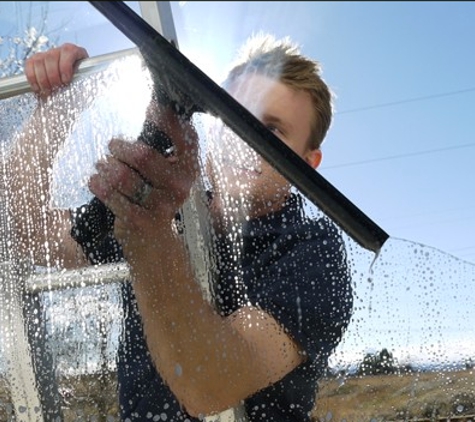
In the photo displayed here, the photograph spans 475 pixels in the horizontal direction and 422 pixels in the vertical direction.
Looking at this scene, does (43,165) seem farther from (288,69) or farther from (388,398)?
(388,398)

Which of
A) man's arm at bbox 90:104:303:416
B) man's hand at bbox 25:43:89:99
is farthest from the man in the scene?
man's hand at bbox 25:43:89:99

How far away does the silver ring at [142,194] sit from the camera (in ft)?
2.91

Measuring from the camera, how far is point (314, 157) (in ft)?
3.18

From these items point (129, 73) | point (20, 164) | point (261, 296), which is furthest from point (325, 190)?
point (20, 164)

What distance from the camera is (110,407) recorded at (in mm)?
932

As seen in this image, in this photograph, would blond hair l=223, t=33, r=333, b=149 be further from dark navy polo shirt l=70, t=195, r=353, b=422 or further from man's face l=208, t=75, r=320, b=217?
dark navy polo shirt l=70, t=195, r=353, b=422

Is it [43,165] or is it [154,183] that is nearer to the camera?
[154,183]

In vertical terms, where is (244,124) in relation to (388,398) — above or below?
above

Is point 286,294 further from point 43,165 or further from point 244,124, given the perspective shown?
point 43,165

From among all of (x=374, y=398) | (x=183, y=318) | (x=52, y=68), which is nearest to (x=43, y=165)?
(x=52, y=68)

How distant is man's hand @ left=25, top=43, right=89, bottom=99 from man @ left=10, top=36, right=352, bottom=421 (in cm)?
12

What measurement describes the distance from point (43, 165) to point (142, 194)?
181 mm

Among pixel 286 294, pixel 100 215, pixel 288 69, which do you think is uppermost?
pixel 288 69

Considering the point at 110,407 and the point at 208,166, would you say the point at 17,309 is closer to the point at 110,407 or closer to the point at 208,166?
the point at 110,407
